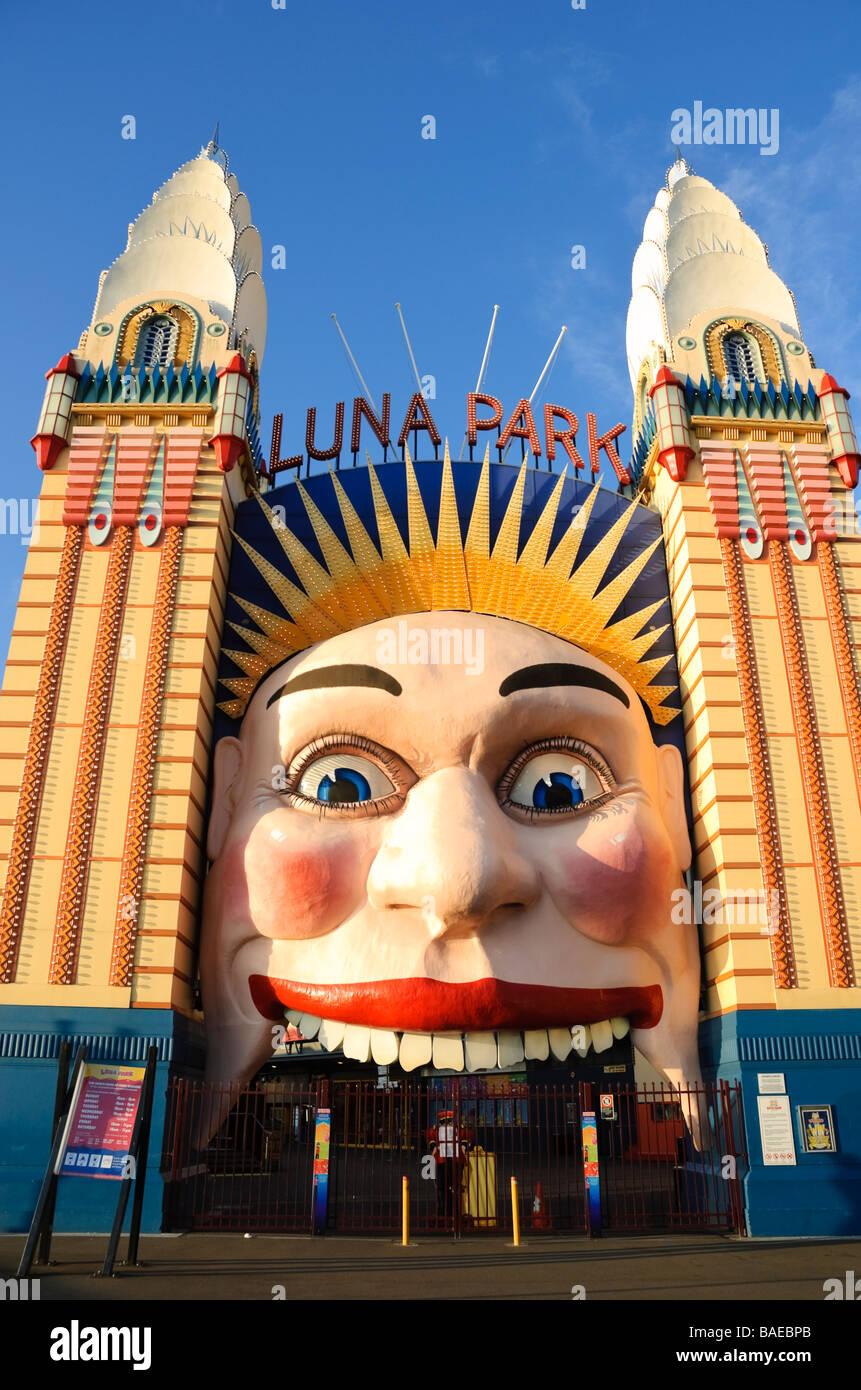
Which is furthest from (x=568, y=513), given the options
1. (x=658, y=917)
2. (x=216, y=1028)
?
(x=216, y=1028)

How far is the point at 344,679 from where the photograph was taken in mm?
11789

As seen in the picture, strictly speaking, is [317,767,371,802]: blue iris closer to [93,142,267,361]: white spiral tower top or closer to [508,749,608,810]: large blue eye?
[508,749,608,810]: large blue eye

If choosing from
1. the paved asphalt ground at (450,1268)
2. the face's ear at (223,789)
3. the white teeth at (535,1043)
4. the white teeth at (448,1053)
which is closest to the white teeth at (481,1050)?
the white teeth at (448,1053)

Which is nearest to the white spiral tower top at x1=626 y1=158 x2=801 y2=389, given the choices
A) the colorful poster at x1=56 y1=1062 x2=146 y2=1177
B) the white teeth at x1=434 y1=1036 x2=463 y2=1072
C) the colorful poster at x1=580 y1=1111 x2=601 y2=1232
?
the white teeth at x1=434 y1=1036 x2=463 y2=1072

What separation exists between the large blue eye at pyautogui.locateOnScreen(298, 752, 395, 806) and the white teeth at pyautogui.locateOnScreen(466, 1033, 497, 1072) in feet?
9.76

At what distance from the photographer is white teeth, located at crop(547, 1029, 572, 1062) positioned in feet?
36.8

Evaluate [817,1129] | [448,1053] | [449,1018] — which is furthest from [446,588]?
[817,1129]

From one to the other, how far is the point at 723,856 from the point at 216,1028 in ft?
21.5

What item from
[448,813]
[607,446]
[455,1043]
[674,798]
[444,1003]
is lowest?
[455,1043]

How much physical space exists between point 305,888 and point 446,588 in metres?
4.46

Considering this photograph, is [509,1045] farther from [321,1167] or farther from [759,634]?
[759,634]

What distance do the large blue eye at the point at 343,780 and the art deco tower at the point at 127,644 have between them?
5.37 ft

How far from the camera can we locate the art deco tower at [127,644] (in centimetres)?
1133

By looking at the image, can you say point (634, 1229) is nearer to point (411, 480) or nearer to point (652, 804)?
point (652, 804)
